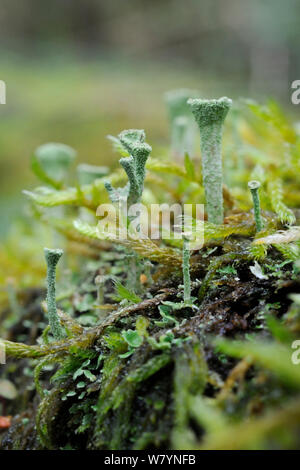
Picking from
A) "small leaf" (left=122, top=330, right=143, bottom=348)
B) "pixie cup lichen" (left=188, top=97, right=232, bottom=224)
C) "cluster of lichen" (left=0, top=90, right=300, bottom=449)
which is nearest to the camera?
"cluster of lichen" (left=0, top=90, right=300, bottom=449)

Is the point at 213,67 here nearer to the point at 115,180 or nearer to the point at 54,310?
the point at 115,180

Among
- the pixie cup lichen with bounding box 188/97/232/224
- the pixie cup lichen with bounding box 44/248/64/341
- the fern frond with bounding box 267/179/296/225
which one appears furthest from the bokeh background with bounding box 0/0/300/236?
the pixie cup lichen with bounding box 44/248/64/341

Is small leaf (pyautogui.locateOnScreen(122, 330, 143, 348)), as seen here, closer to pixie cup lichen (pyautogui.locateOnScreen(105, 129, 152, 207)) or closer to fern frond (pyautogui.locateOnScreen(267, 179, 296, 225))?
pixie cup lichen (pyautogui.locateOnScreen(105, 129, 152, 207))

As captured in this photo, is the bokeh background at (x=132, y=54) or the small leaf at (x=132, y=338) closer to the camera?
the small leaf at (x=132, y=338)

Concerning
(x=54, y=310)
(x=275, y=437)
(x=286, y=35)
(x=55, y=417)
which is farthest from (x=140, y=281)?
(x=286, y=35)

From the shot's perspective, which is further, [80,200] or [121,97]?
[121,97]

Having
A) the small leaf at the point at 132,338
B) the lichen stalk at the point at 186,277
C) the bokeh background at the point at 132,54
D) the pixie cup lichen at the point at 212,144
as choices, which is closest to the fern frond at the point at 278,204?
the pixie cup lichen at the point at 212,144

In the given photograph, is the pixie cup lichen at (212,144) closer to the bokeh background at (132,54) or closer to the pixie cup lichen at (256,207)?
the pixie cup lichen at (256,207)
